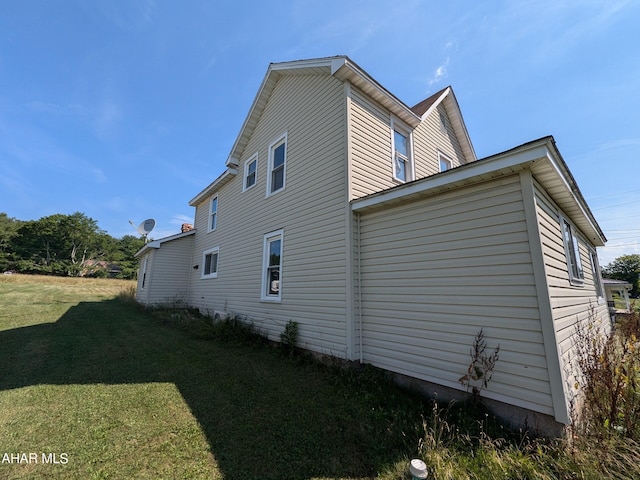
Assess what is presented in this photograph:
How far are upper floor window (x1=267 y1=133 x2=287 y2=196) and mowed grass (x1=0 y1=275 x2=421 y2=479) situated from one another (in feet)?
16.5

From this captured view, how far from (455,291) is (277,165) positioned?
659 centimetres

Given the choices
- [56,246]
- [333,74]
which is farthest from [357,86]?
[56,246]

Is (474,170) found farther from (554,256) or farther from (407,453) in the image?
(407,453)

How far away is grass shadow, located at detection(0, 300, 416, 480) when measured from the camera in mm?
2666

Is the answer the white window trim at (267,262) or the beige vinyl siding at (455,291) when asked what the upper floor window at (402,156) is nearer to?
the beige vinyl siding at (455,291)

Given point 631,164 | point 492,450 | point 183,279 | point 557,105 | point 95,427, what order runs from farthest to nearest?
point 183,279 < point 631,164 < point 557,105 < point 95,427 < point 492,450

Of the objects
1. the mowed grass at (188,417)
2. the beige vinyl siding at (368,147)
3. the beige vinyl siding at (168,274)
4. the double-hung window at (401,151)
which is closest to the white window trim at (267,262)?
the mowed grass at (188,417)

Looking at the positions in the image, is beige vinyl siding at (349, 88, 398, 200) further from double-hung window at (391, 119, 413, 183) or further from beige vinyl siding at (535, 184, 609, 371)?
beige vinyl siding at (535, 184, 609, 371)

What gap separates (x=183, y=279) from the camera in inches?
559

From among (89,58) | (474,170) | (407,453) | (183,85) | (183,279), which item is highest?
(89,58)

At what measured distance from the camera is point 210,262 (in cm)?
1259

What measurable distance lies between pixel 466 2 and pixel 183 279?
1580 centimetres

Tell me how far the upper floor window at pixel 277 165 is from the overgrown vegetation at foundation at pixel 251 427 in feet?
16.7

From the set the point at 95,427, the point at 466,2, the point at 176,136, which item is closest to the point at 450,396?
the point at 95,427
